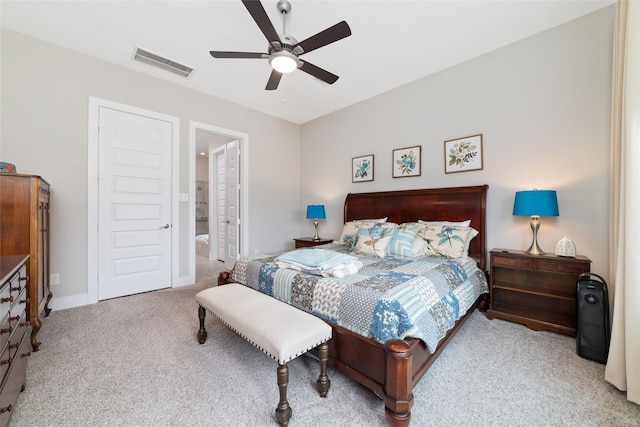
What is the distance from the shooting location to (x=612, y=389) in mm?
1656

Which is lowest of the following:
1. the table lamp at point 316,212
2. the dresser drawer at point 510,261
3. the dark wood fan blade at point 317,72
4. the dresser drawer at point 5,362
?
the dresser drawer at point 5,362

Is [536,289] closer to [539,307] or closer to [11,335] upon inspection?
[539,307]

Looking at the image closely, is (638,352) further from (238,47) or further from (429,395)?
(238,47)

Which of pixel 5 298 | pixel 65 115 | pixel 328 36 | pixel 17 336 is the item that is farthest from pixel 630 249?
pixel 65 115

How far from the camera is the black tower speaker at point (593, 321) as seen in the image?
6.35 feet

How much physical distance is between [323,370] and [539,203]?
243cm

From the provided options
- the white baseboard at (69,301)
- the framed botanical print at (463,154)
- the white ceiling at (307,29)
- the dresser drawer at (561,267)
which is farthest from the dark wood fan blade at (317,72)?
the white baseboard at (69,301)

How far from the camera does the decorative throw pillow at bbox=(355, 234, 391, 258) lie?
280 centimetres

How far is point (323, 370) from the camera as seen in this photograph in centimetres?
157

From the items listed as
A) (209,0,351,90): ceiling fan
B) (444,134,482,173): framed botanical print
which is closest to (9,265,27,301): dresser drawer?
(209,0,351,90): ceiling fan

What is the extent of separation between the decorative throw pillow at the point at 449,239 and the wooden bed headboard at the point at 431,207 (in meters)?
0.24

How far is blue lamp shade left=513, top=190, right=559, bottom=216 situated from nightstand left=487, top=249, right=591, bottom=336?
41 cm

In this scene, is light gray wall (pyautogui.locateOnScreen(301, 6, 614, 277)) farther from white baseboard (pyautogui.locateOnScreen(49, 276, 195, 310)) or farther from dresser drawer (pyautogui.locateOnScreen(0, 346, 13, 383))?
white baseboard (pyautogui.locateOnScreen(49, 276, 195, 310))

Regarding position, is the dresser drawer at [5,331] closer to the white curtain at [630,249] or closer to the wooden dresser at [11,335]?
the wooden dresser at [11,335]
